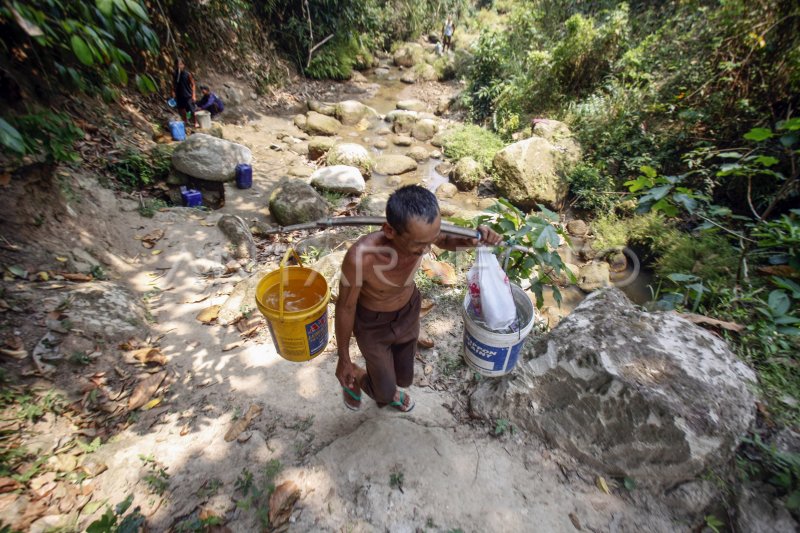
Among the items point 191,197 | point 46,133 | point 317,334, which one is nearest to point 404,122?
point 191,197

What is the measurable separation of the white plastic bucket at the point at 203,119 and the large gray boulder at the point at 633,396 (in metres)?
8.15

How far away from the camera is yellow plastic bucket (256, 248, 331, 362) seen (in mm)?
2068

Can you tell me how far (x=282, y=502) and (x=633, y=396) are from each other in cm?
208

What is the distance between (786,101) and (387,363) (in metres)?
7.19

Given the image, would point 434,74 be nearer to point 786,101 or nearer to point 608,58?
point 608,58

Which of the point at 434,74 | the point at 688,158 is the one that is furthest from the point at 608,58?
the point at 434,74

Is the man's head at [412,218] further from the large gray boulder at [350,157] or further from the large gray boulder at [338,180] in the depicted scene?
the large gray boulder at [350,157]

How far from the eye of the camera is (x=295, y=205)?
18.7ft

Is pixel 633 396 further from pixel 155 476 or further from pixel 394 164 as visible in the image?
pixel 394 164

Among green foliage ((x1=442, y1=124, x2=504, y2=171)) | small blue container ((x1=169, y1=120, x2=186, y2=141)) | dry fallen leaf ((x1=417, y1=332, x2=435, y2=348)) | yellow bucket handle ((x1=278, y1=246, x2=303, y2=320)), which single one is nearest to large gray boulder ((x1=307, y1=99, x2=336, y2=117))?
green foliage ((x1=442, y1=124, x2=504, y2=171))

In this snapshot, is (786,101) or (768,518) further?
(786,101)

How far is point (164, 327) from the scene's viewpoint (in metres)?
3.30

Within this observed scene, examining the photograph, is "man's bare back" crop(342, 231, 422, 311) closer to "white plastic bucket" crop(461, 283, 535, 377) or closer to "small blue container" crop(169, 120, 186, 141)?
"white plastic bucket" crop(461, 283, 535, 377)

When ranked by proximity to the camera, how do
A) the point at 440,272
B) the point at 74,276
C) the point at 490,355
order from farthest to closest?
1. the point at 440,272
2. the point at 74,276
3. the point at 490,355
